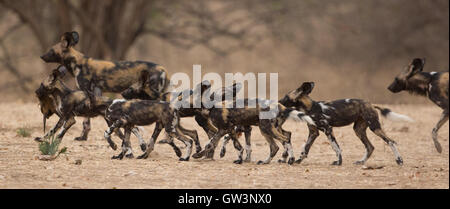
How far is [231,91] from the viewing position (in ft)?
23.1

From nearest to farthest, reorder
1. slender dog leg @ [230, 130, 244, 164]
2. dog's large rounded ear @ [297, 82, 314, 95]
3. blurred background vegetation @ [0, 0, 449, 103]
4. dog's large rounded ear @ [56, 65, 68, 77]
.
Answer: slender dog leg @ [230, 130, 244, 164], dog's large rounded ear @ [297, 82, 314, 95], dog's large rounded ear @ [56, 65, 68, 77], blurred background vegetation @ [0, 0, 449, 103]

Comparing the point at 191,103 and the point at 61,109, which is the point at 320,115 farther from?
the point at 61,109

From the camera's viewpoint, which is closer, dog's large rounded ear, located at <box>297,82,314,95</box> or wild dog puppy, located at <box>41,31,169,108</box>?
dog's large rounded ear, located at <box>297,82,314,95</box>

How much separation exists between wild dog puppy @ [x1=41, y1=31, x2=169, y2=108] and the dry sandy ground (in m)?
0.65

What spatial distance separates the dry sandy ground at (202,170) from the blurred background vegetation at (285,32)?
6426mm

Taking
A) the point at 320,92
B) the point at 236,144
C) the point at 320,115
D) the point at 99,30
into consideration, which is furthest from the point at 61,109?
the point at 320,92

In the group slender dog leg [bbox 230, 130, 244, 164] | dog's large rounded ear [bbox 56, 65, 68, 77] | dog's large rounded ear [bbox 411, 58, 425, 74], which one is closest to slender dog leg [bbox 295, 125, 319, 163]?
slender dog leg [bbox 230, 130, 244, 164]

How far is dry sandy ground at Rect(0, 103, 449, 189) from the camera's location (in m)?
5.51

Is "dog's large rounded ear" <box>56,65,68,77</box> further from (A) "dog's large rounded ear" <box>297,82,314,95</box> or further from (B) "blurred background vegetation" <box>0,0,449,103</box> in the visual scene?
(B) "blurred background vegetation" <box>0,0,449,103</box>

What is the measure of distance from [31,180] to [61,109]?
6.18 ft

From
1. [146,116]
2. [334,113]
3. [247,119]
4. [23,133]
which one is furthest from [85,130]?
[334,113]

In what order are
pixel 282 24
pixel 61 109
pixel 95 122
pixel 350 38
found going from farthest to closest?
pixel 350 38
pixel 282 24
pixel 95 122
pixel 61 109

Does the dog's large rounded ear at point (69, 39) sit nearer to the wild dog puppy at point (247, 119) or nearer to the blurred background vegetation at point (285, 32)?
the wild dog puppy at point (247, 119)

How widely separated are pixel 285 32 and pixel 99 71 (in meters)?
10.2
